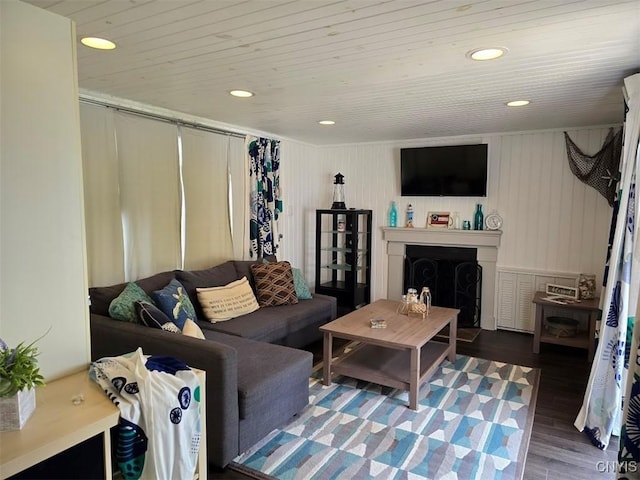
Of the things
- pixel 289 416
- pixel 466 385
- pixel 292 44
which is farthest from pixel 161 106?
pixel 466 385

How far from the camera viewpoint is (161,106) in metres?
3.56

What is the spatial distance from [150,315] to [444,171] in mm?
3632

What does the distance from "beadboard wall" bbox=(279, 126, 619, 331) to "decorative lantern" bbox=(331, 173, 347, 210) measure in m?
0.16

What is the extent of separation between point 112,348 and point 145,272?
1025 millimetres

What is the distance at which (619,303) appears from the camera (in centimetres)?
239

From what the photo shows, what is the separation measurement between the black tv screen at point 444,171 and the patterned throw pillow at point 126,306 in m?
3.40

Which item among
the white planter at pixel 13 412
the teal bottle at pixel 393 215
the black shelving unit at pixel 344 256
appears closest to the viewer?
the white planter at pixel 13 412

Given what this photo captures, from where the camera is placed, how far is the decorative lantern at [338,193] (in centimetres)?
542

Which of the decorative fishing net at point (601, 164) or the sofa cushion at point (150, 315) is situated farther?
the decorative fishing net at point (601, 164)

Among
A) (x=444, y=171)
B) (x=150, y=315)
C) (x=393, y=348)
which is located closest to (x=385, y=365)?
(x=393, y=348)

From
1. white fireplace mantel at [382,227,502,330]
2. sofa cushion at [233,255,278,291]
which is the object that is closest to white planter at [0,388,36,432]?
sofa cushion at [233,255,278,291]

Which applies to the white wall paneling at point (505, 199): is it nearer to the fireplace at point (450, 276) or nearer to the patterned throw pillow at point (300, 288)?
the fireplace at point (450, 276)

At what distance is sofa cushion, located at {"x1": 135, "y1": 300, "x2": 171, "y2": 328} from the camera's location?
8.64 ft

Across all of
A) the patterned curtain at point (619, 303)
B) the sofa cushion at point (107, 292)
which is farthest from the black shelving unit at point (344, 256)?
the patterned curtain at point (619, 303)
